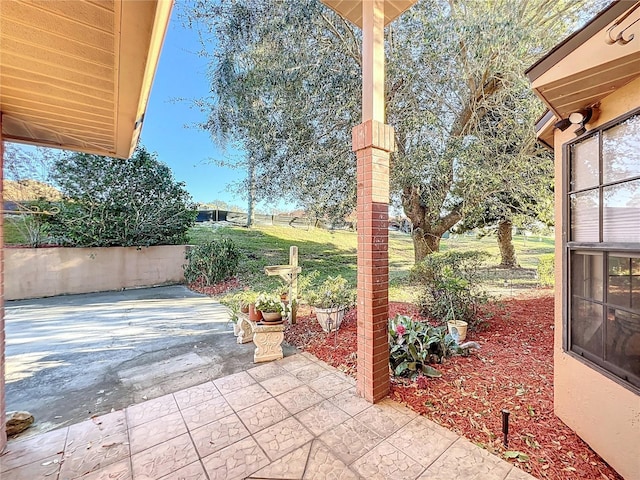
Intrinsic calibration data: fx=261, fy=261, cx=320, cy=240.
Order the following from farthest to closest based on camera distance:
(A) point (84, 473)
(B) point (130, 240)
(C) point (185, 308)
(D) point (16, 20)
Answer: (B) point (130, 240) → (C) point (185, 308) → (A) point (84, 473) → (D) point (16, 20)

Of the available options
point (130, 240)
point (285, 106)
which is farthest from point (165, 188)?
point (285, 106)

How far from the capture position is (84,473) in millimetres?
1796

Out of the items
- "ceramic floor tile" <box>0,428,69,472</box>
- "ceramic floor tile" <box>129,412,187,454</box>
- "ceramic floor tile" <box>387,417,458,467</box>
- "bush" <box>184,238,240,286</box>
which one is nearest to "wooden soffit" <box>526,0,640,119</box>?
"ceramic floor tile" <box>387,417,458,467</box>

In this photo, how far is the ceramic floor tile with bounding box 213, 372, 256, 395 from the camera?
2787mm

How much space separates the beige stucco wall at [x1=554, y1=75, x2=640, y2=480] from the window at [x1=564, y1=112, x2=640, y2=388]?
9 centimetres

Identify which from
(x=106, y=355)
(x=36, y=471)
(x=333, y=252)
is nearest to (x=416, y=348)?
(x=36, y=471)

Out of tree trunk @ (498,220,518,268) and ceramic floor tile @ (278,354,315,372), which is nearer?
ceramic floor tile @ (278,354,315,372)

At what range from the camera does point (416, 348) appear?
315 centimetres

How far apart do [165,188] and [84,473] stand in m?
8.49

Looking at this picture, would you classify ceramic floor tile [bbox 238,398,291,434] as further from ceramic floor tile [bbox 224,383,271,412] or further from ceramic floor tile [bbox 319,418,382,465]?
ceramic floor tile [bbox 319,418,382,465]

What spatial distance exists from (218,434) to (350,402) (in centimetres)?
119

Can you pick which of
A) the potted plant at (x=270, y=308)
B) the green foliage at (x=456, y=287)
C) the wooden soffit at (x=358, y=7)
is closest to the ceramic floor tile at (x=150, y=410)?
the potted plant at (x=270, y=308)

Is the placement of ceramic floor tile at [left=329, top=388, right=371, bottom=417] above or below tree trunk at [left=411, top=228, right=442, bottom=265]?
below

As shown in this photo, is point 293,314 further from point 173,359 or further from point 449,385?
point 449,385
